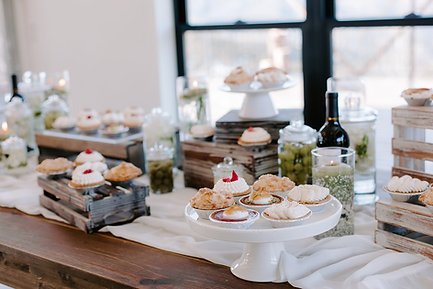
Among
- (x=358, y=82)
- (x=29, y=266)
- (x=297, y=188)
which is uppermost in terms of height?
(x=358, y=82)

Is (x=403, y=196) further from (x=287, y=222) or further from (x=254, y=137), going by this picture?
(x=254, y=137)

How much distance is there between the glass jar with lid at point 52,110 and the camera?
2.88m

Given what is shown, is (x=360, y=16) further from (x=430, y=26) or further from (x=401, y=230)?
(x=401, y=230)

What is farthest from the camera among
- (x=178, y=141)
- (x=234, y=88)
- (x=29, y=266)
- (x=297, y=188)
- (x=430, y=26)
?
(x=178, y=141)

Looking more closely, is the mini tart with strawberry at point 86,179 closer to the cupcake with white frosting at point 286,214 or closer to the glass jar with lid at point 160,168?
the glass jar with lid at point 160,168

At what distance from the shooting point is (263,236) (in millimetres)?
1446

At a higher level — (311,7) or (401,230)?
(311,7)

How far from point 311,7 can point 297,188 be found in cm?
118

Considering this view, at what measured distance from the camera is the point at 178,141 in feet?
8.35

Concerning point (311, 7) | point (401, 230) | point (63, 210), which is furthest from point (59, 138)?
point (401, 230)

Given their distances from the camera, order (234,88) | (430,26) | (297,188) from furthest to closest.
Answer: (430,26) < (234,88) < (297,188)

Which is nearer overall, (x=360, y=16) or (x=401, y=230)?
(x=401, y=230)

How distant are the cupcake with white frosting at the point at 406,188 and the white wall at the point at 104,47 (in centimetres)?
170

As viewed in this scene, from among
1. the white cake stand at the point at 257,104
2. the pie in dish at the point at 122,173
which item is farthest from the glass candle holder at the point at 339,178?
the pie in dish at the point at 122,173
